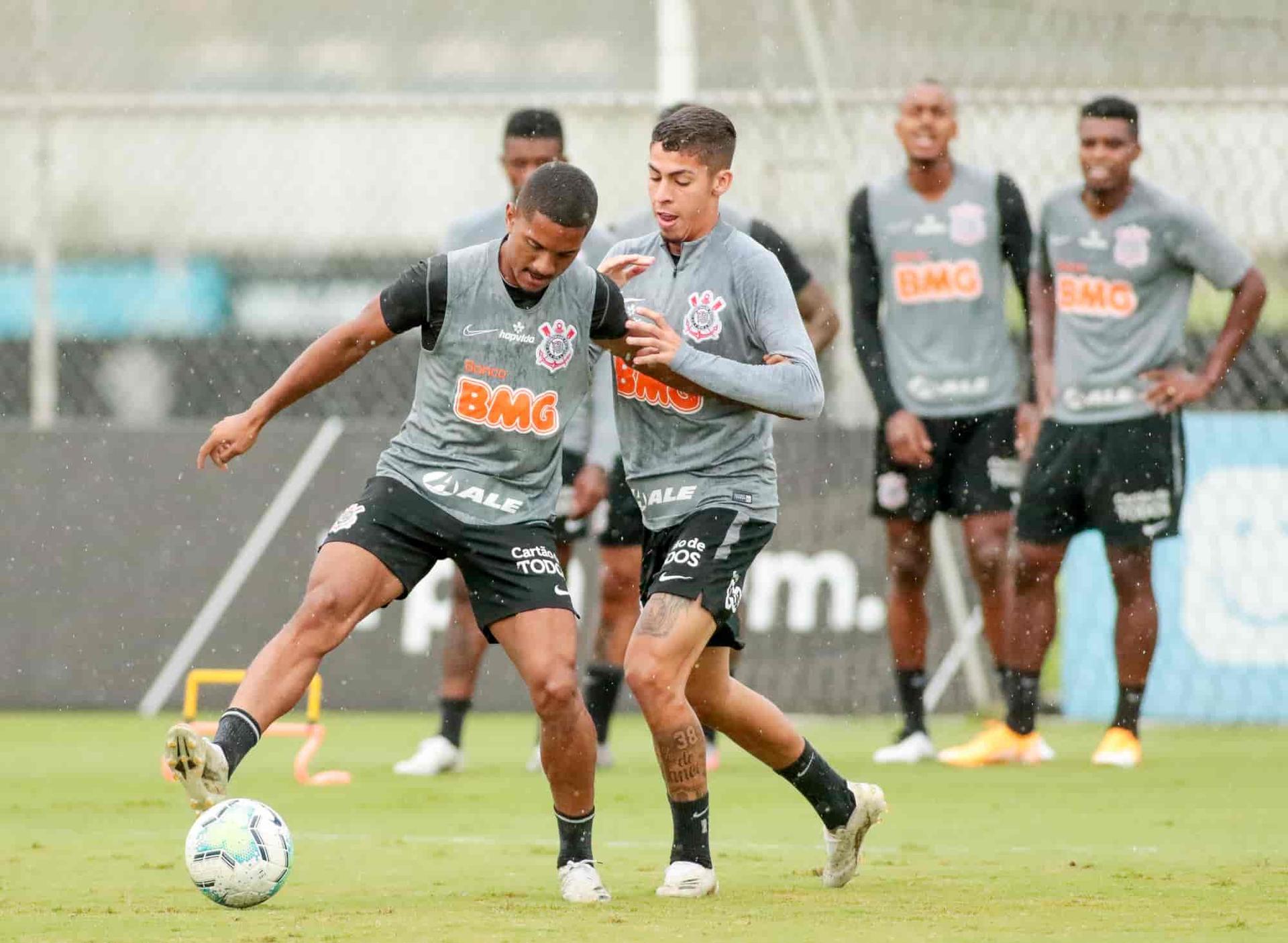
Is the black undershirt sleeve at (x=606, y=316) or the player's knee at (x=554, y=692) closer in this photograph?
the player's knee at (x=554, y=692)

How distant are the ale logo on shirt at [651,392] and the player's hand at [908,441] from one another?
3.17 m

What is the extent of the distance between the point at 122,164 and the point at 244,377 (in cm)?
143

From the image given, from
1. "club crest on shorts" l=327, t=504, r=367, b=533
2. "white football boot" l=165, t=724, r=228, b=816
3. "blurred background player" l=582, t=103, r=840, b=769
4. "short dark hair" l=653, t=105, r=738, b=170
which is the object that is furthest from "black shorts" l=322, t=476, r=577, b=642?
"blurred background player" l=582, t=103, r=840, b=769

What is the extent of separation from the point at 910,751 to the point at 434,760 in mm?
1936

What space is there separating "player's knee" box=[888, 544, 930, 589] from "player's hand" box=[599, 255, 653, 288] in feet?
10.8

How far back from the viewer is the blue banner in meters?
10.1

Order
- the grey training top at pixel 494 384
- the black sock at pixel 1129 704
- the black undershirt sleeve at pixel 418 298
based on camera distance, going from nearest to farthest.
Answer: the black undershirt sleeve at pixel 418 298, the grey training top at pixel 494 384, the black sock at pixel 1129 704

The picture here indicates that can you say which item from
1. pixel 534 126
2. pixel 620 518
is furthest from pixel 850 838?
pixel 534 126

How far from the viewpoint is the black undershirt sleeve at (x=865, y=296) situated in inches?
351

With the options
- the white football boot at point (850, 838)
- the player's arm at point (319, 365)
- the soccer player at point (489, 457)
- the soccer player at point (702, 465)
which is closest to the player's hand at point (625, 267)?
the soccer player at point (702, 465)

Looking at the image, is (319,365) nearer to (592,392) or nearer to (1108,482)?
→ (592,392)

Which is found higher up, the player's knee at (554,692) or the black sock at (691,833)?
the player's knee at (554,692)

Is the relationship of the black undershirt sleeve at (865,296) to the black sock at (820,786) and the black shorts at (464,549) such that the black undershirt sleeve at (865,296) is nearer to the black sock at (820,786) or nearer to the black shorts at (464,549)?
the black sock at (820,786)

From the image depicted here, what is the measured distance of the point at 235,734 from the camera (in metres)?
5.14
